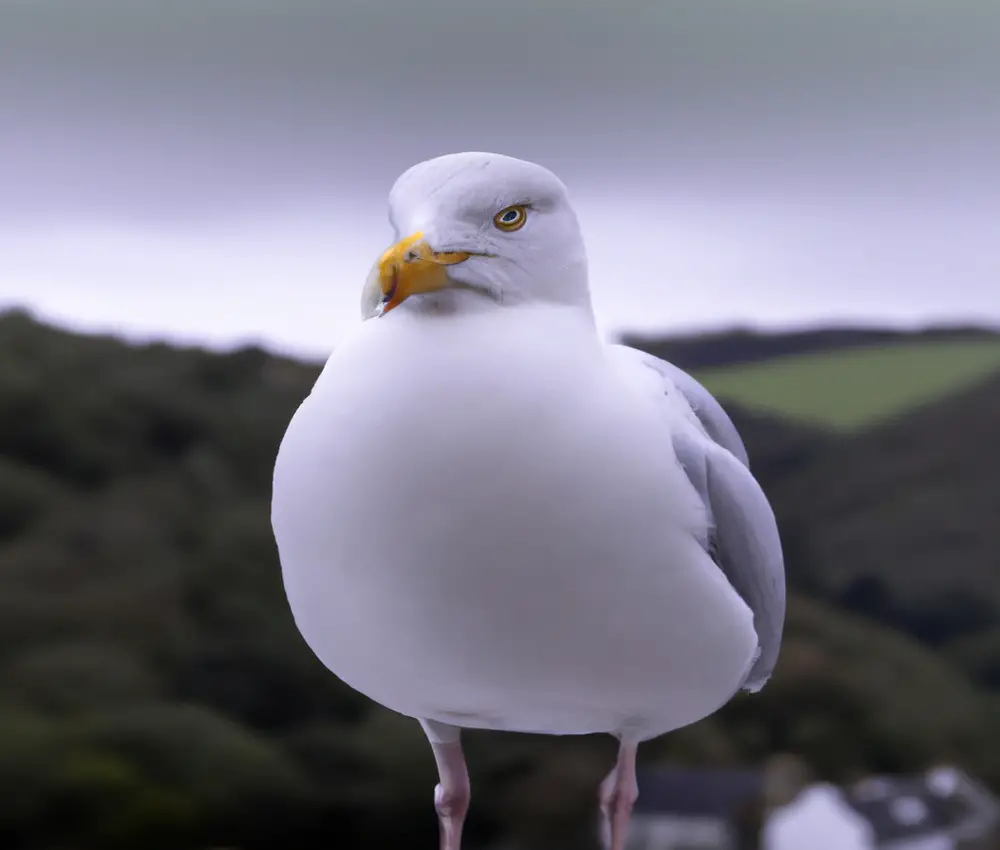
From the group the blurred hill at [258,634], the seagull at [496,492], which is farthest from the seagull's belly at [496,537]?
the blurred hill at [258,634]

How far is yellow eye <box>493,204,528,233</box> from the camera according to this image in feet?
2.37

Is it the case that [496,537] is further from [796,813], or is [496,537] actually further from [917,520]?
[917,520]

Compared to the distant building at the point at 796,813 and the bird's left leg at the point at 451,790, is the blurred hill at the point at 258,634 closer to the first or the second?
the distant building at the point at 796,813

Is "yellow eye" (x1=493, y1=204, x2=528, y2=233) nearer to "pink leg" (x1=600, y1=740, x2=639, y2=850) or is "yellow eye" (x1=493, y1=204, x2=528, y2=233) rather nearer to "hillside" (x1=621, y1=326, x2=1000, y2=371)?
"pink leg" (x1=600, y1=740, x2=639, y2=850)

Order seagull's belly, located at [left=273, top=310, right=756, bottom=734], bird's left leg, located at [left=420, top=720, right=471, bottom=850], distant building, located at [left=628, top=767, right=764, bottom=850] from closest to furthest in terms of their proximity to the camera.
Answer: seagull's belly, located at [left=273, top=310, right=756, bottom=734], bird's left leg, located at [left=420, top=720, right=471, bottom=850], distant building, located at [left=628, top=767, right=764, bottom=850]

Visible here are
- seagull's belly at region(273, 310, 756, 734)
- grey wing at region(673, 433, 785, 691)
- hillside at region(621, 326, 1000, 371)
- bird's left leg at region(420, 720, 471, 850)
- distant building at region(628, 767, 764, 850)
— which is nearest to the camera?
seagull's belly at region(273, 310, 756, 734)

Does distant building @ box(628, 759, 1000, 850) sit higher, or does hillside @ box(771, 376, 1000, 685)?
hillside @ box(771, 376, 1000, 685)

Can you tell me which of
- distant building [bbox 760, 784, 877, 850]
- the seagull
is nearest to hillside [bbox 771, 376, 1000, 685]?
distant building [bbox 760, 784, 877, 850]

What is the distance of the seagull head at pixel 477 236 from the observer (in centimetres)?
68

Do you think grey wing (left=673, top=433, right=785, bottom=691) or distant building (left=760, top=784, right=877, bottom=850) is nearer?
grey wing (left=673, top=433, right=785, bottom=691)

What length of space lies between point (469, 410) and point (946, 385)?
1.61 m

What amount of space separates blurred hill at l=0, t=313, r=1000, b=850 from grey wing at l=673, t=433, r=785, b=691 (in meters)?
1.03

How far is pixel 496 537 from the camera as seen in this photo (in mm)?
667

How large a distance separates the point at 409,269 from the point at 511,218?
0.30 feet
